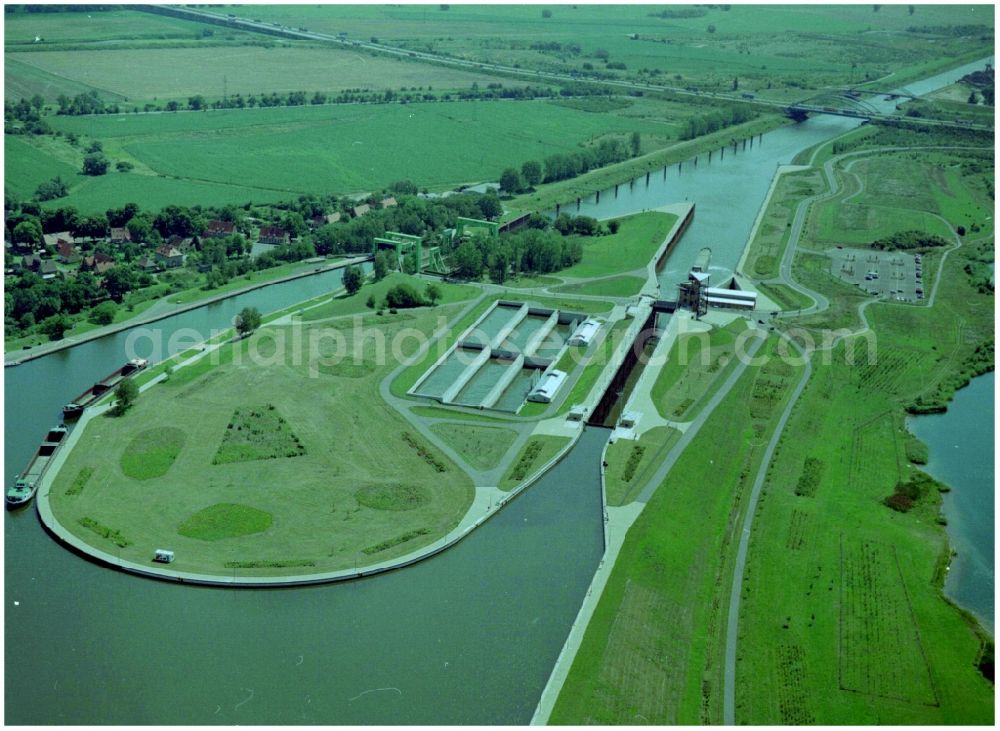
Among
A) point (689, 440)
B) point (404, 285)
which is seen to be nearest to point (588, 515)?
point (689, 440)

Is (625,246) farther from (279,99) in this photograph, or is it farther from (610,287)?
(279,99)

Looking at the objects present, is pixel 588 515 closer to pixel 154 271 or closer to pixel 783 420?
pixel 783 420

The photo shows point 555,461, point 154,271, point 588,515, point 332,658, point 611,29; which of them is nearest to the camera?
point 332,658

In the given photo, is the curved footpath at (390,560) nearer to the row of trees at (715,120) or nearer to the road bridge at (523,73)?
the row of trees at (715,120)

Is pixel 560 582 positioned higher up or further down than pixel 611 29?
further down

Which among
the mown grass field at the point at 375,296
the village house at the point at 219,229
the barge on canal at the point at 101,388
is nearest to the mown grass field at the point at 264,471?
the barge on canal at the point at 101,388

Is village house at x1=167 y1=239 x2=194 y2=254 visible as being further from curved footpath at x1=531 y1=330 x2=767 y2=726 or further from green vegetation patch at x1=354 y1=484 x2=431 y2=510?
curved footpath at x1=531 y1=330 x2=767 y2=726

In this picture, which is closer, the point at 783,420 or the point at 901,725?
the point at 901,725
